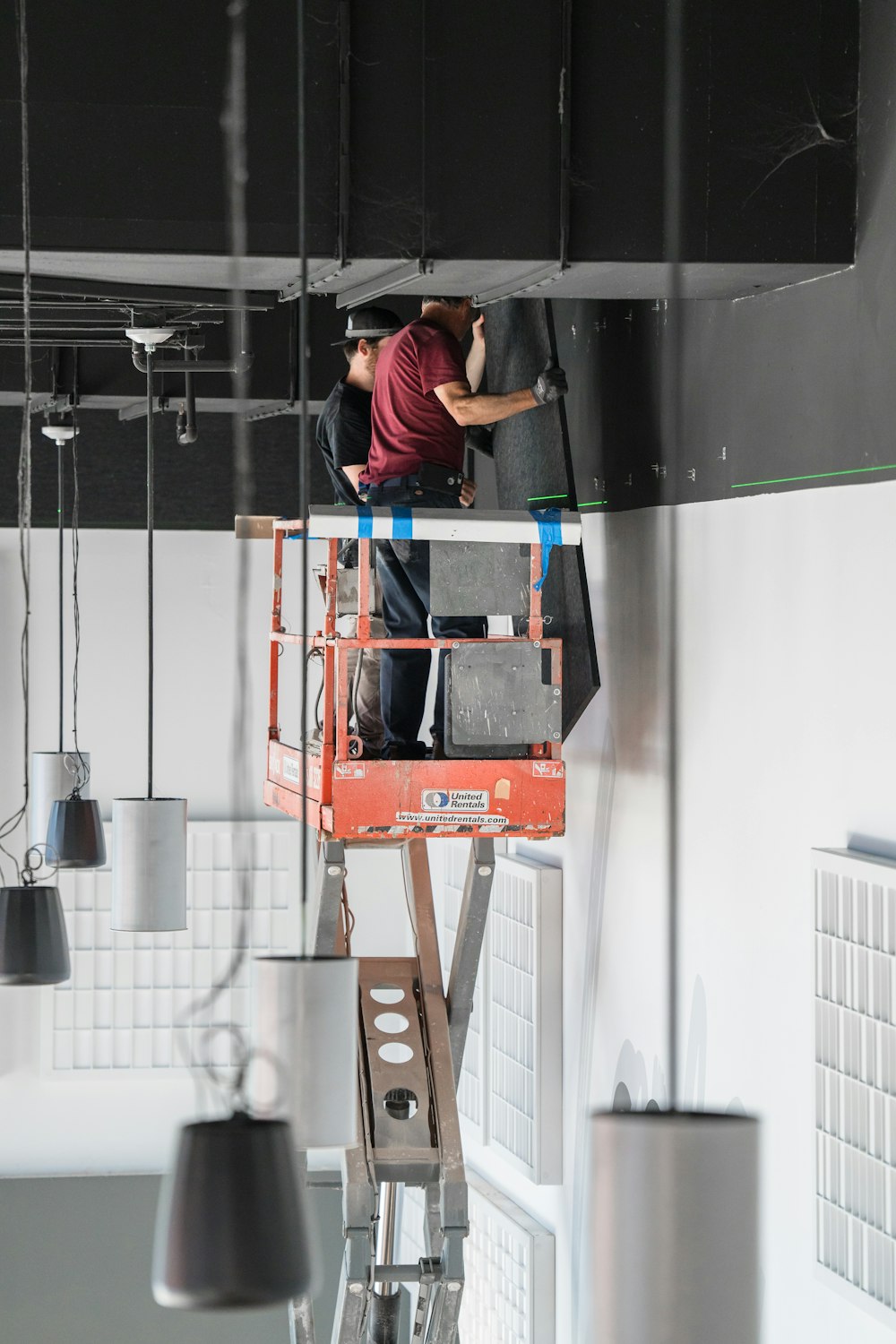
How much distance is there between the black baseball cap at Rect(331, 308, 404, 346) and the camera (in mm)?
5742

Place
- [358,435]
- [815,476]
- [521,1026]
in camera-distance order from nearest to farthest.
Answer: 1. [815,476]
2. [358,435]
3. [521,1026]

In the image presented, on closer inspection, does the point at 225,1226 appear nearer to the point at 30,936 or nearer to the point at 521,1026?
the point at 30,936

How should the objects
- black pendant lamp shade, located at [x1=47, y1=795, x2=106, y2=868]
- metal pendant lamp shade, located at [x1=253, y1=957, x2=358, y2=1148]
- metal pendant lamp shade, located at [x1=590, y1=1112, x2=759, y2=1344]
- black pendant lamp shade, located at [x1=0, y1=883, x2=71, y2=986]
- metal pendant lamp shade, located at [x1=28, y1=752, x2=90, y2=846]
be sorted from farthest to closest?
metal pendant lamp shade, located at [x1=28, y1=752, x2=90, y2=846] → black pendant lamp shade, located at [x1=47, y1=795, x2=106, y2=868] → black pendant lamp shade, located at [x1=0, y1=883, x2=71, y2=986] → metal pendant lamp shade, located at [x1=253, y1=957, x2=358, y2=1148] → metal pendant lamp shade, located at [x1=590, y1=1112, x2=759, y2=1344]

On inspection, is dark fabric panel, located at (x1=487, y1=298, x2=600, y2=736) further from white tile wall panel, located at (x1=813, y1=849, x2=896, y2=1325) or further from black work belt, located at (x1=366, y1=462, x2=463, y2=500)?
white tile wall panel, located at (x1=813, y1=849, x2=896, y2=1325)

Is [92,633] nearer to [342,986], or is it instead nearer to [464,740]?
[464,740]

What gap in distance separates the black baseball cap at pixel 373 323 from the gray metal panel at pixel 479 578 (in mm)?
1124

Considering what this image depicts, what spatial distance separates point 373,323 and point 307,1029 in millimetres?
4164

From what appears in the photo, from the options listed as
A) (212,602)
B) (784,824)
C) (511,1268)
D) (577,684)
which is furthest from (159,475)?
(784,824)

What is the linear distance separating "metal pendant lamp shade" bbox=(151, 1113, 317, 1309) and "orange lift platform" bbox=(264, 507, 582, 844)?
3175 mm

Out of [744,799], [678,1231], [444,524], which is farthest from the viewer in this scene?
[444,524]

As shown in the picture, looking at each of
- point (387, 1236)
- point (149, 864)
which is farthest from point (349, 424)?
point (387, 1236)

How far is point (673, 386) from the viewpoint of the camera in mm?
4965

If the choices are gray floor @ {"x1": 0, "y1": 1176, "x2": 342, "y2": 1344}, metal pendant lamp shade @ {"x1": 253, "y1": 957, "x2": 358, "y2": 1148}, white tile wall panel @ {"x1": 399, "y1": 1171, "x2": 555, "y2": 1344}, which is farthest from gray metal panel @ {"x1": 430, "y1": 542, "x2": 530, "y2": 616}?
gray floor @ {"x1": 0, "y1": 1176, "x2": 342, "y2": 1344}

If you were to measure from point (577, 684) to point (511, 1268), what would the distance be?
2.64m
